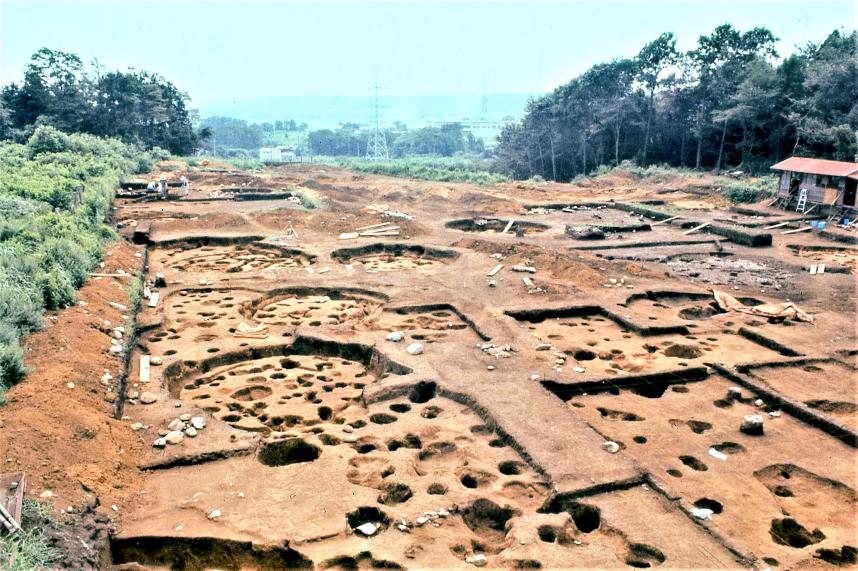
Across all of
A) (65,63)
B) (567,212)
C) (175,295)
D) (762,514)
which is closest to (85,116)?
(65,63)

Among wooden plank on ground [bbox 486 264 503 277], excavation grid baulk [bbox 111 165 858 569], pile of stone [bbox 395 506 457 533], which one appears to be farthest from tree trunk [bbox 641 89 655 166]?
pile of stone [bbox 395 506 457 533]

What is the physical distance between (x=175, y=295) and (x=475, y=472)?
8.25 metres

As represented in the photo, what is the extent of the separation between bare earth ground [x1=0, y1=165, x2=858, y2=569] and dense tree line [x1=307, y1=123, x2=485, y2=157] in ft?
304

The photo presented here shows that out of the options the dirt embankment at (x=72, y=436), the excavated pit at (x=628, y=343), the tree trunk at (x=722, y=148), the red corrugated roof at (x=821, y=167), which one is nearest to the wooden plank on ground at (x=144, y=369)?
the dirt embankment at (x=72, y=436)

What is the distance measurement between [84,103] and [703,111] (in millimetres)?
43739

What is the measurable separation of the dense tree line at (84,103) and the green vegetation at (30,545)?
4770cm

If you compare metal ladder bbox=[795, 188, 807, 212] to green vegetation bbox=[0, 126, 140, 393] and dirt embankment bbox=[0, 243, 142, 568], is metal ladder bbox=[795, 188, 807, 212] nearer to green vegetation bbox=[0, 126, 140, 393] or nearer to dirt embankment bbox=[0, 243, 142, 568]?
green vegetation bbox=[0, 126, 140, 393]

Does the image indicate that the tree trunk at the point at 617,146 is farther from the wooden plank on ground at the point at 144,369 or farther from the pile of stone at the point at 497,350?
the wooden plank on ground at the point at 144,369

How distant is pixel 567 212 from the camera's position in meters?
26.3

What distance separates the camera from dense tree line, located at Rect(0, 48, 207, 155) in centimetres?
5009

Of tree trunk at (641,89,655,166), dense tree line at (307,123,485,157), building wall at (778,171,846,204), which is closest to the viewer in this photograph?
building wall at (778,171,846,204)

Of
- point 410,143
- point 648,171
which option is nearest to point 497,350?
point 648,171

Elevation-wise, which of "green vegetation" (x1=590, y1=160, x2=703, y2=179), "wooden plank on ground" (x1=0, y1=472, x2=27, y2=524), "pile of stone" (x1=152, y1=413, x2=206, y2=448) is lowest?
"pile of stone" (x1=152, y1=413, x2=206, y2=448)

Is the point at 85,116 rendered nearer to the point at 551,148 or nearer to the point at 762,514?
the point at 551,148
